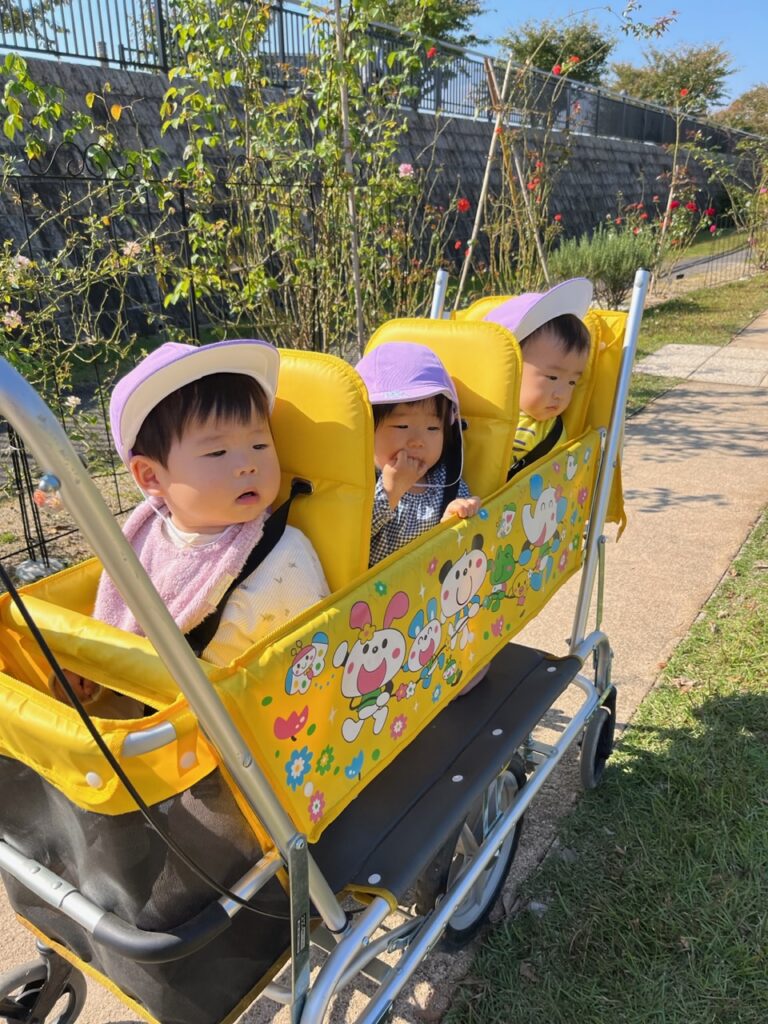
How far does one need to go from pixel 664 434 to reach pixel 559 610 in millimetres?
3006

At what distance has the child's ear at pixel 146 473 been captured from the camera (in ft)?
5.10

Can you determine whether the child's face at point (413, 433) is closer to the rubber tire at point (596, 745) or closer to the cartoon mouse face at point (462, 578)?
the cartoon mouse face at point (462, 578)

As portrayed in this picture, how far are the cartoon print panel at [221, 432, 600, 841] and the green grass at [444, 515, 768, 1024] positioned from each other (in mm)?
726

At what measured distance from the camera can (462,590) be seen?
1.78 m

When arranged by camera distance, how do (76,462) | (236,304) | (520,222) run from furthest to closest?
(520,222) < (236,304) < (76,462)

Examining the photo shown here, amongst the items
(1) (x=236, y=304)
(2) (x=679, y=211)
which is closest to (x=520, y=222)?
(1) (x=236, y=304)

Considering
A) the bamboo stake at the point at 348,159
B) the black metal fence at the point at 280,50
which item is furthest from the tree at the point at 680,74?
the bamboo stake at the point at 348,159

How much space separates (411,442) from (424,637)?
54 centimetres

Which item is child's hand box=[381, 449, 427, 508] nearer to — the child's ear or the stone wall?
the child's ear

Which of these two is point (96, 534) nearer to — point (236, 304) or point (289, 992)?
point (289, 992)

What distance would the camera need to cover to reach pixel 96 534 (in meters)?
0.84

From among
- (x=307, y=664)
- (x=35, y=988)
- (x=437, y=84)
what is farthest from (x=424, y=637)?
(x=437, y=84)

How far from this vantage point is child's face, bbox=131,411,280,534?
149cm

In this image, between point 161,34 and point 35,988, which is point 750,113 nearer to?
point 161,34
